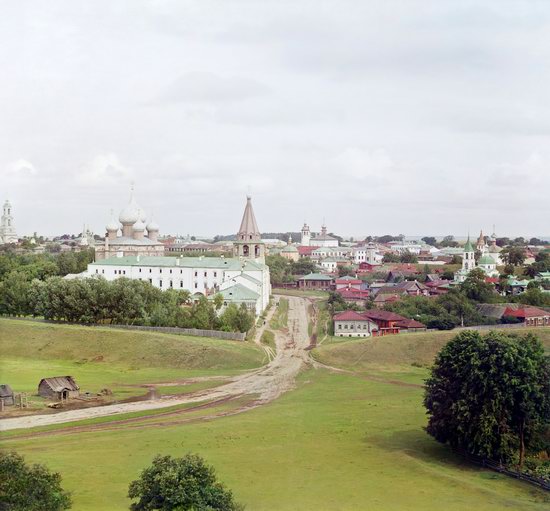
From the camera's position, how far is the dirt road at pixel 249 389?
119 feet

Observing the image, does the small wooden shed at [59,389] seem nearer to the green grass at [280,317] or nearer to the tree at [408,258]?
the green grass at [280,317]

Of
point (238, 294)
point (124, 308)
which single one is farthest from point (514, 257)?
point (124, 308)

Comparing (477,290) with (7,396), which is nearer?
(7,396)

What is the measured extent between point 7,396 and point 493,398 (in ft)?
88.8

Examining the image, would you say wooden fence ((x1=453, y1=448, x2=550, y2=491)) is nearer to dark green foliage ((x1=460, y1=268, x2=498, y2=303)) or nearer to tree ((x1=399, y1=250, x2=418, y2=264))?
dark green foliage ((x1=460, y1=268, x2=498, y2=303))

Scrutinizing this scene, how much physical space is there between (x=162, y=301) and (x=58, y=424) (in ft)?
108

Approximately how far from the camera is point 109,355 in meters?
55.4

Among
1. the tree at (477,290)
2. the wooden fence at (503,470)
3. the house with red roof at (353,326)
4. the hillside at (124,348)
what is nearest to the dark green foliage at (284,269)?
the tree at (477,290)

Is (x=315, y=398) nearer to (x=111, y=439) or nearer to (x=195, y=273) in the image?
(x=111, y=439)

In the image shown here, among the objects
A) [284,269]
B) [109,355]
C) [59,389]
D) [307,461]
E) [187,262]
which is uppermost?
[284,269]

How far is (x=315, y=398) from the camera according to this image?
4206 cm

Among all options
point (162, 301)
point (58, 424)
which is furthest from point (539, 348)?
point (162, 301)

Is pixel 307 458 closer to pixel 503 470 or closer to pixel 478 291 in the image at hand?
pixel 503 470

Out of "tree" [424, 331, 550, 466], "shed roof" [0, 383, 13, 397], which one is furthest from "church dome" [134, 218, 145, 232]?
"tree" [424, 331, 550, 466]
